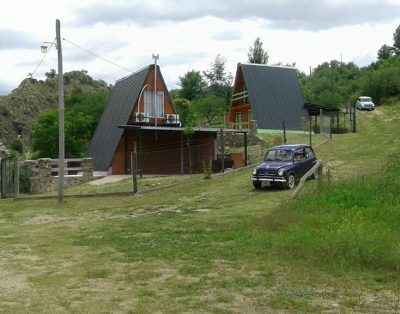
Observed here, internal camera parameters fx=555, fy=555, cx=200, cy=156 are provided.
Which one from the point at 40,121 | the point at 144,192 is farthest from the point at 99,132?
the point at 144,192

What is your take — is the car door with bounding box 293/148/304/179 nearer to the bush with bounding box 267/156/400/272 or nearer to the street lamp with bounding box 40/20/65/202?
the bush with bounding box 267/156/400/272

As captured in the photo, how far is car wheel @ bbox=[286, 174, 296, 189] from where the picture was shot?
20.5 m

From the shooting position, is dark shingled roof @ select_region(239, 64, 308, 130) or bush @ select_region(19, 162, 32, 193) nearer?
bush @ select_region(19, 162, 32, 193)

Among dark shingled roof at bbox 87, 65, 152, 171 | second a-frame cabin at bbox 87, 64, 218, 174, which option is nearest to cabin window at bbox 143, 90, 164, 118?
second a-frame cabin at bbox 87, 64, 218, 174

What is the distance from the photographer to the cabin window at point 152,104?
35.8m

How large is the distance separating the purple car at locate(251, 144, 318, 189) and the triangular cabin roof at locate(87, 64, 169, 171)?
46.7ft

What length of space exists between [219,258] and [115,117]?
28.7 m

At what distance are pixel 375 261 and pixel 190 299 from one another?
9.99 feet

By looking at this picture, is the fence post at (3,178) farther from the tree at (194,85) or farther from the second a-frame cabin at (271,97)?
the tree at (194,85)

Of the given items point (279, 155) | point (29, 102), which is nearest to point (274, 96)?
point (279, 155)

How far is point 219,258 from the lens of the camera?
A: 964cm

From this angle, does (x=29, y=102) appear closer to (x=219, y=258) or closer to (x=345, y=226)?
(x=219, y=258)

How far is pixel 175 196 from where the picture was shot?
69.8ft

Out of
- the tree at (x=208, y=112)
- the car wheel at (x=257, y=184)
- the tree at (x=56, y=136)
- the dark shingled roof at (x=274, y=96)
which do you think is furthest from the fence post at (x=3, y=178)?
the dark shingled roof at (x=274, y=96)
